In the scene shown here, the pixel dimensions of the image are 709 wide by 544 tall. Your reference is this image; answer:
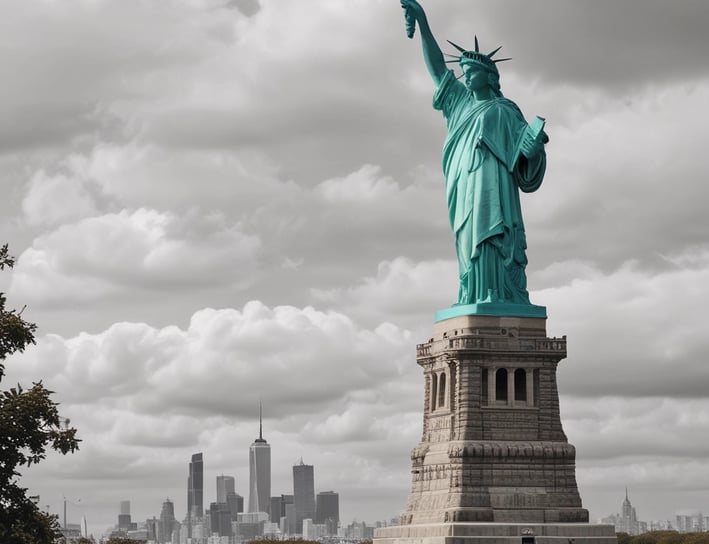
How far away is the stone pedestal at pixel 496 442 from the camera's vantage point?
76125 mm

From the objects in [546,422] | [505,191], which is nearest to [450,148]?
[505,191]

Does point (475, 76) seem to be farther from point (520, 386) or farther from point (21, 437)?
point (21, 437)

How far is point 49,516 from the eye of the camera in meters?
44.4

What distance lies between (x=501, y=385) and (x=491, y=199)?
9453 millimetres

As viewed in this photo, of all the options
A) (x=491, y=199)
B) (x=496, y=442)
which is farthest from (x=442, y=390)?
(x=491, y=199)

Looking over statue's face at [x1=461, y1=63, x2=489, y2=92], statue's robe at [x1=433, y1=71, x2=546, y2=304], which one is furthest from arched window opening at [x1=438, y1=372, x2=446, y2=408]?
statue's face at [x1=461, y1=63, x2=489, y2=92]

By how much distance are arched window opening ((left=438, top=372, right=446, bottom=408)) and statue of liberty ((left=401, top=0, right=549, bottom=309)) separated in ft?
12.8

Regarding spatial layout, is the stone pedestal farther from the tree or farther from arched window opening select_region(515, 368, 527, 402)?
the tree

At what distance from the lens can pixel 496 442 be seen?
7762cm

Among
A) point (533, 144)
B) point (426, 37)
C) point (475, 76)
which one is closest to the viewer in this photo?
point (533, 144)

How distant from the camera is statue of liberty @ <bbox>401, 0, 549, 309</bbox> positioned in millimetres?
79875

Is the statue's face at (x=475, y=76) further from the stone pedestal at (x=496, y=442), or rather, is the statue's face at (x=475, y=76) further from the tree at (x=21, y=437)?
the tree at (x=21, y=437)

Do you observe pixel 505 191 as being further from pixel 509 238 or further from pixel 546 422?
pixel 546 422

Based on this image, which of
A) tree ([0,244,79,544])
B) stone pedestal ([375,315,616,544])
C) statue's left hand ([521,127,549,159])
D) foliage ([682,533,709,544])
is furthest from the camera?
foliage ([682,533,709,544])
